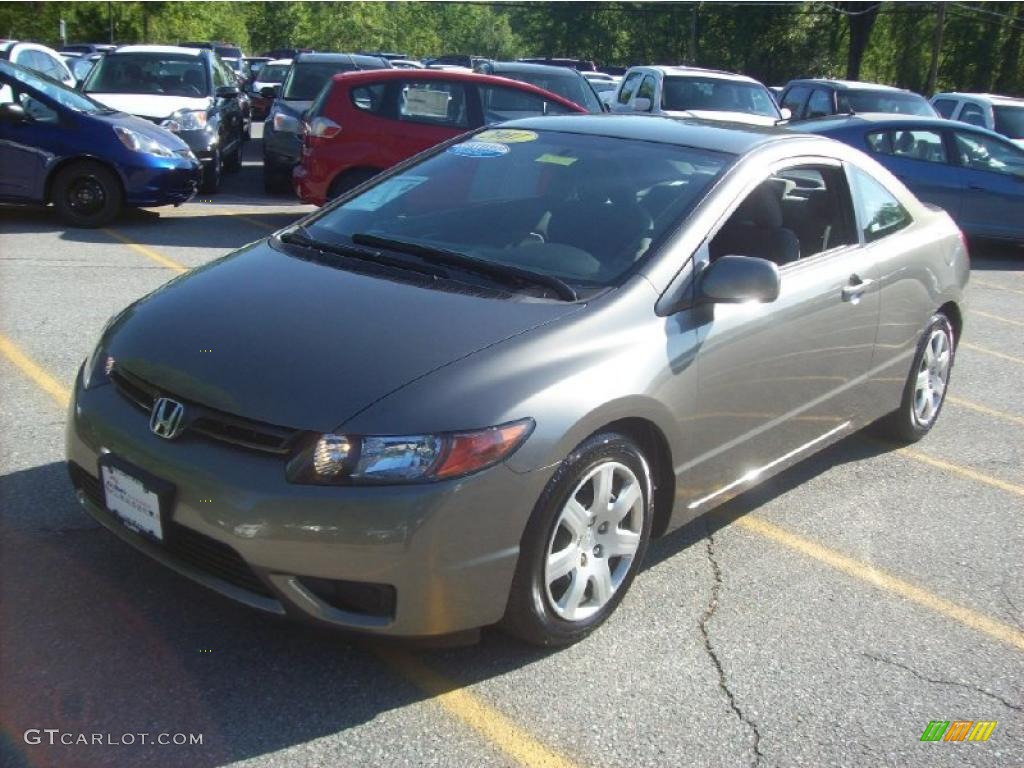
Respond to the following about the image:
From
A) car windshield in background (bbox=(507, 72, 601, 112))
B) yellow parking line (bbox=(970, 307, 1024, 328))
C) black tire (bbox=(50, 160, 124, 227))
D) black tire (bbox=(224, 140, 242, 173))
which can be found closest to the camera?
yellow parking line (bbox=(970, 307, 1024, 328))

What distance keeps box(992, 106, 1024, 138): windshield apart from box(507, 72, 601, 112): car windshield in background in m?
7.67

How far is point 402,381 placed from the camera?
3.14 meters

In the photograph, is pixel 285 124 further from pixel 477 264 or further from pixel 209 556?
pixel 209 556

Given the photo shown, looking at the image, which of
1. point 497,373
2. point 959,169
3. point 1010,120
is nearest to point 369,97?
point 959,169

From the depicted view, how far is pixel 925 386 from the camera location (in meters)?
5.72

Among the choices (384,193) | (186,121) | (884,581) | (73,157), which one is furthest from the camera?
(186,121)

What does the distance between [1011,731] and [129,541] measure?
2.71 metres

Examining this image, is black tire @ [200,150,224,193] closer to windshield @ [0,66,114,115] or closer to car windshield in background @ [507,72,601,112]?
windshield @ [0,66,114,115]

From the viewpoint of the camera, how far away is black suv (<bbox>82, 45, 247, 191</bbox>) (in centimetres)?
1239

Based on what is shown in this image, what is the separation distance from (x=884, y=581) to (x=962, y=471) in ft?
5.13

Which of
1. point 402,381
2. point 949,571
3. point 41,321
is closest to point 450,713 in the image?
point 402,381

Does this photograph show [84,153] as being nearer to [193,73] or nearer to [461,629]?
[193,73]

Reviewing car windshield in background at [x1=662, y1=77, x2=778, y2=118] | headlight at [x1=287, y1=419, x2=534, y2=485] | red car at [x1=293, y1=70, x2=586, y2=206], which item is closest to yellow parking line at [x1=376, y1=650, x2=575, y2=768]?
headlight at [x1=287, y1=419, x2=534, y2=485]

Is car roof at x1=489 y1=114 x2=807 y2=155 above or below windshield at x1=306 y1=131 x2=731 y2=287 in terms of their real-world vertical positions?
above
